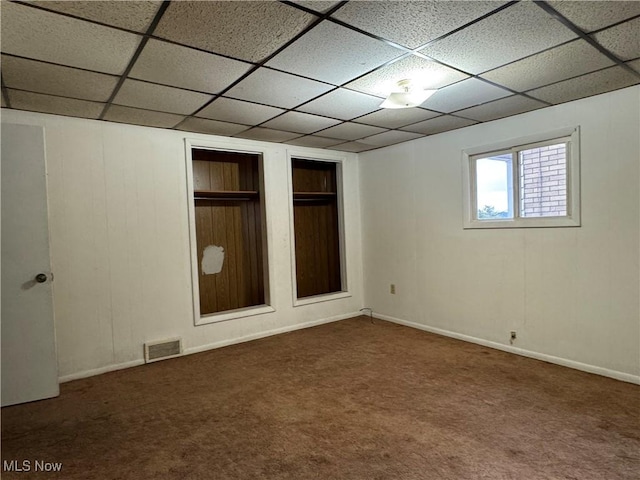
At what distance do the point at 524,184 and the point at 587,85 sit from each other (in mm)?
970

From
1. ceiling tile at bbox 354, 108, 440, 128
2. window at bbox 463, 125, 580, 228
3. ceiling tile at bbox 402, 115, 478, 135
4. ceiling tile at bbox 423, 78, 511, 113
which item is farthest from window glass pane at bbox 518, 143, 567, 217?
ceiling tile at bbox 354, 108, 440, 128

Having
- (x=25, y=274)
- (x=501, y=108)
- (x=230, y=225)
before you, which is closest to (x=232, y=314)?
(x=230, y=225)

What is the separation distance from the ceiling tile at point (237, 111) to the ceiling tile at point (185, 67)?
337 mm

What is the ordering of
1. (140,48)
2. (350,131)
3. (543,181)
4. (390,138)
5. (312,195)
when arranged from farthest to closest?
(312,195), (390,138), (350,131), (543,181), (140,48)

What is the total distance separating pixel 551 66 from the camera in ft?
7.98

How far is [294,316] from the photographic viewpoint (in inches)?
182

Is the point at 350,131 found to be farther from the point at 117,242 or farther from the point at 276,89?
the point at 117,242

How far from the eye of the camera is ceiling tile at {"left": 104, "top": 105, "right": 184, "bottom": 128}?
3.11 m

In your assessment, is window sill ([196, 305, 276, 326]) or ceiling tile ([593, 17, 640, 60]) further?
window sill ([196, 305, 276, 326])

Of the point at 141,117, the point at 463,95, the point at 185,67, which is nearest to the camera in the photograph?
the point at 185,67

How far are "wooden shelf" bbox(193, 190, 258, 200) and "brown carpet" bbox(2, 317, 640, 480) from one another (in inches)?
71.0

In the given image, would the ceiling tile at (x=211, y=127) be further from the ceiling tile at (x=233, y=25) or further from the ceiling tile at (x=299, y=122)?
the ceiling tile at (x=233, y=25)

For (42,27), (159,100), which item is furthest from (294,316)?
(42,27)

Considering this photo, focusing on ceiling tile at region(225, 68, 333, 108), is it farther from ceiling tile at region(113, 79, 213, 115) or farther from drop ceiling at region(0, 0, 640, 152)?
ceiling tile at region(113, 79, 213, 115)
